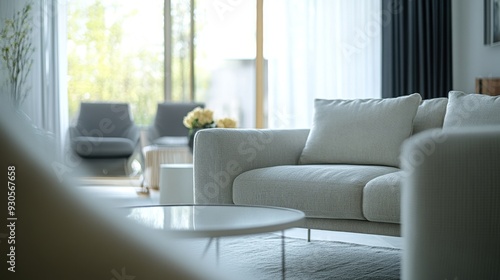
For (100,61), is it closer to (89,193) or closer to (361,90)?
(361,90)

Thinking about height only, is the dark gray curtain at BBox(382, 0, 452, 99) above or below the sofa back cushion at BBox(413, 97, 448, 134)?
above

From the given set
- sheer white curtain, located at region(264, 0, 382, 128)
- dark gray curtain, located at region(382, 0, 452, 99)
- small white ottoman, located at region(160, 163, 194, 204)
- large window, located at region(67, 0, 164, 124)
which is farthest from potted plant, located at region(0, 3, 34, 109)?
dark gray curtain, located at region(382, 0, 452, 99)

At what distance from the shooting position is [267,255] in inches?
107

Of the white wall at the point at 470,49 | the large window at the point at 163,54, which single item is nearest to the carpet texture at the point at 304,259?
the white wall at the point at 470,49

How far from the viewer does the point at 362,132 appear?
2.92m

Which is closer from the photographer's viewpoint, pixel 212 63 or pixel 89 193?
pixel 89 193

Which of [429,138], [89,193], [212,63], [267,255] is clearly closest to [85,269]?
[89,193]

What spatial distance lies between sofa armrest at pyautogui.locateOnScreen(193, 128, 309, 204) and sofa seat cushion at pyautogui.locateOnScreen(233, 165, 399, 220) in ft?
0.19

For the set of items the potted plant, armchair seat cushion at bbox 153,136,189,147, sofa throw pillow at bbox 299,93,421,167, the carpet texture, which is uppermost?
the potted plant

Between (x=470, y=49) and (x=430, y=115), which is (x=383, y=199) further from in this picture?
(x=470, y=49)

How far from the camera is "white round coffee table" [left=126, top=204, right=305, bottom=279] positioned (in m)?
1.55

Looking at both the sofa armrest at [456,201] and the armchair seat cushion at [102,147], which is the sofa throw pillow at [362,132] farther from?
the armchair seat cushion at [102,147]

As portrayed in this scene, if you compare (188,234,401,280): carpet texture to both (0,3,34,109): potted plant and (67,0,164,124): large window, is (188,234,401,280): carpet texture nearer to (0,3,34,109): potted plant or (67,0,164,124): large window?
(0,3,34,109): potted plant

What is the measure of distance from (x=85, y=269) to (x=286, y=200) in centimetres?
212
